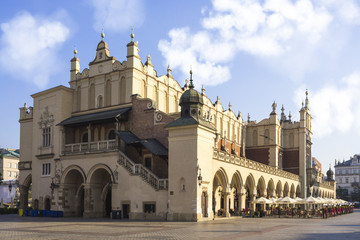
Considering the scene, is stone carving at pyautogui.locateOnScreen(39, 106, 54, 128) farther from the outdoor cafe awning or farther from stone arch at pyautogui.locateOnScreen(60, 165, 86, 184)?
stone arch at pyautogui.locateOnScreen(60, 165, 86, 184)

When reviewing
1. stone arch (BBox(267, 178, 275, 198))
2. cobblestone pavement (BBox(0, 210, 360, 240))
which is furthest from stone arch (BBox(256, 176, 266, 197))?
cobblestone pavement (BBox(0, 210, 360, 240))

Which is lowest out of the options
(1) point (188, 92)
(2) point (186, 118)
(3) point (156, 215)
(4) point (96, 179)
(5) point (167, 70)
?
(3) point (156, 215)

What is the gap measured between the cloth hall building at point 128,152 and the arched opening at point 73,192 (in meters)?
0.10

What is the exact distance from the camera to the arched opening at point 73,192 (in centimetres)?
4656

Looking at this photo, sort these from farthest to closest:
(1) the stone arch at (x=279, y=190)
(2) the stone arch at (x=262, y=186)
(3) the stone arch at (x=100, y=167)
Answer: (1) the stone arch at (x=279, y=190) → (2) the stone arch at (x=262, y=186) → (3) the stone arch at (x=100, y=167)

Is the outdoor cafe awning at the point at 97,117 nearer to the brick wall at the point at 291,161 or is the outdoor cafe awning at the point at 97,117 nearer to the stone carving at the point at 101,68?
the stone carving at the point at 101,68

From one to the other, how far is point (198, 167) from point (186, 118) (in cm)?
442

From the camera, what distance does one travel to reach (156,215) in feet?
127

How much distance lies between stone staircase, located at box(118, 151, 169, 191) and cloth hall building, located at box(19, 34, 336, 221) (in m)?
0.09

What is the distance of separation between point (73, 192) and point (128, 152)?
27.4 ft

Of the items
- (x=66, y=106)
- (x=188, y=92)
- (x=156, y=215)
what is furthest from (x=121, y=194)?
(x=66, y=106)

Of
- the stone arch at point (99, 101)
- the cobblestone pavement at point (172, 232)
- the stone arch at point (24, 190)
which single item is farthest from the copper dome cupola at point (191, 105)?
the stone arch at point (24, 190)

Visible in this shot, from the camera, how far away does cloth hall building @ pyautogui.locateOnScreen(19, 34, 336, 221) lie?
38188mm

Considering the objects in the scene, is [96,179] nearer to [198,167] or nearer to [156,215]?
[156,215]
